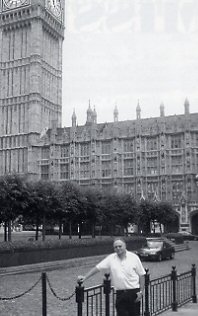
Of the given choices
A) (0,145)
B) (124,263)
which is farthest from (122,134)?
(124,263)

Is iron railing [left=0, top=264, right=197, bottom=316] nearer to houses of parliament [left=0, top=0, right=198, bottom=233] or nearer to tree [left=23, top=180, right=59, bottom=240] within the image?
tree [left=23, top=180, right=59, bottom=240]

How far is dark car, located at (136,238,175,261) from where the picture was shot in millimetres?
32750

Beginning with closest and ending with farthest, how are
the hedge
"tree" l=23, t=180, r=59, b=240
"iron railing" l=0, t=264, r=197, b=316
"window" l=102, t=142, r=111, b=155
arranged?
1. "iron railing" l=0, t=264, r=197, b=316
2. the hedge
3. "tree" l=23, t=180, r=59, b=240
4. "window" l=102, t=142, r=111, b=155

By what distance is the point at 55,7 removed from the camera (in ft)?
358

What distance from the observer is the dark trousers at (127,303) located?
28.7ft

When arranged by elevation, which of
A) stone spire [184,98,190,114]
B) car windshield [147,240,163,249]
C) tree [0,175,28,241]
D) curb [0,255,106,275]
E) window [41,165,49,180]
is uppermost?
stone spire [184,98,190,114]

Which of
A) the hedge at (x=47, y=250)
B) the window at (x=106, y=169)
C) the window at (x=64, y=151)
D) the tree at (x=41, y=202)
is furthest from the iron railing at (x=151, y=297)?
the window at (x=64, y=151)

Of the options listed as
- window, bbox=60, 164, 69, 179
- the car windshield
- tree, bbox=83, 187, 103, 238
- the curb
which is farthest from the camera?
window, bbox=60, 164, 69, 179

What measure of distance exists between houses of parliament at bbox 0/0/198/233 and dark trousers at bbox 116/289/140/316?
235ft

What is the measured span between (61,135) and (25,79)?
50.5 feet

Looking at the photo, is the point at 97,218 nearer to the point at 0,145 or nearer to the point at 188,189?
the point at 188,189

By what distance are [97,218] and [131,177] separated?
4488 cm

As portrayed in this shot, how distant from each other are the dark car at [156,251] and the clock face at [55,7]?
8336 cm

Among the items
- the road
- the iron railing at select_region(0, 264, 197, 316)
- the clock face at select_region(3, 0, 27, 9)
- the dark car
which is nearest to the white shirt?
the iron railing at select_region(0, 264, 197, 316)
